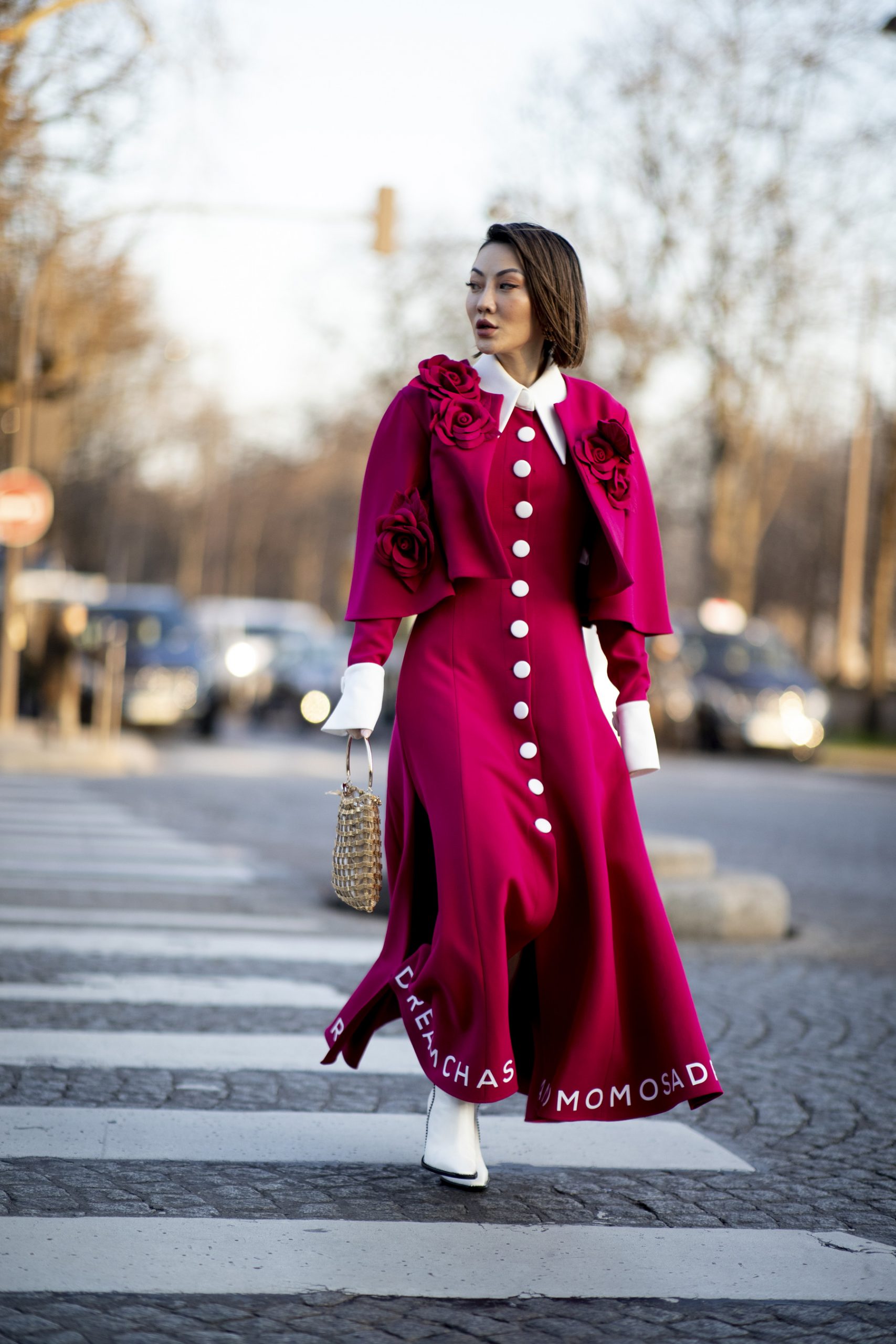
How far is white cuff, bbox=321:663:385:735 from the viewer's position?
3693 mm

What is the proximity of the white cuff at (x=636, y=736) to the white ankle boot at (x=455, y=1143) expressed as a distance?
2.61 feet

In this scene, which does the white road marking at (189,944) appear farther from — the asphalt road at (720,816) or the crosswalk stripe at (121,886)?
the asphalt road at (720,816)

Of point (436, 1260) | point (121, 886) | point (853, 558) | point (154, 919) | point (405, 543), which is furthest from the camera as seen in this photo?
point (853, 558)

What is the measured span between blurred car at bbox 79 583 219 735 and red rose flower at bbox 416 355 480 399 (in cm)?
1970

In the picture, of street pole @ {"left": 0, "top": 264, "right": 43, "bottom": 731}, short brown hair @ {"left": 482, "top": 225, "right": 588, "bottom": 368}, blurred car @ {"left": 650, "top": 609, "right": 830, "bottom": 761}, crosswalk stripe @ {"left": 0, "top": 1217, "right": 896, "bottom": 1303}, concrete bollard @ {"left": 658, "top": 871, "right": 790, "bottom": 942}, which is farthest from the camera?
blurred car @ {"left": 650, "top": 609, "right": 830, "bottom": 761}

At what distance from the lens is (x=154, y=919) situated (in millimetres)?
7664

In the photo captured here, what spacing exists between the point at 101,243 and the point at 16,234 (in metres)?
3.54

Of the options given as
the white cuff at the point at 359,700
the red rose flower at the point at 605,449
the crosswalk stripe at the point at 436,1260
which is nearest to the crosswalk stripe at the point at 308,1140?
the crosswalk stripe at the point at 436,1260

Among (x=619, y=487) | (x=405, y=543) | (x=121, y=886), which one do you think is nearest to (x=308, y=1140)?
(x=405, y=543)

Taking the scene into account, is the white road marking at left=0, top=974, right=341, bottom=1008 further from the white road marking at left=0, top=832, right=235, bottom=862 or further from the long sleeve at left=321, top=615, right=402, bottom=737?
the white road marking at left=0, top=832, right=235, bottom=862

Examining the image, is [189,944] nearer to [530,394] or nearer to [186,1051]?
[186,1051]

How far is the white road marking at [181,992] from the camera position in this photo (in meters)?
5.83

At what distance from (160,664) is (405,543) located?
1992 cm

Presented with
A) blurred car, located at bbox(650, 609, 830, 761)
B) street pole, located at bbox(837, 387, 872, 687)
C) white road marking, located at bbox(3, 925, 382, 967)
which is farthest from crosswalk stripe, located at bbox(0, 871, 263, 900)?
street pole, located at bbox(837, 387, 872, 687)
